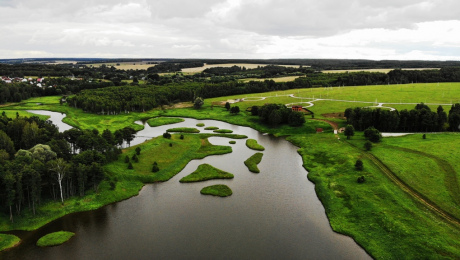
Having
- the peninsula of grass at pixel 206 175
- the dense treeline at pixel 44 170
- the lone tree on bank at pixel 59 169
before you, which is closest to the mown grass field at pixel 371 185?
the dense treeline at pixel 44 170

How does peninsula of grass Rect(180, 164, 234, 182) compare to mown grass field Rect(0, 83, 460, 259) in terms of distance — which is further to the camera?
peninsula of grass Rect(180, 164, 234, 182)

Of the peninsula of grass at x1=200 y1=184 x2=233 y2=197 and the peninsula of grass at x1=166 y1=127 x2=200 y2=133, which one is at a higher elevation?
the peninsula of grass at x1=166 y1=127 x2=200 y2=133

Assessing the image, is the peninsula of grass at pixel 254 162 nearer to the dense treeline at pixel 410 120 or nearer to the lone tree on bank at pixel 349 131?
the lone tree on bank at pixel 349 131

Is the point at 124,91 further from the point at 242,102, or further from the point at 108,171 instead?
the point at 108,171

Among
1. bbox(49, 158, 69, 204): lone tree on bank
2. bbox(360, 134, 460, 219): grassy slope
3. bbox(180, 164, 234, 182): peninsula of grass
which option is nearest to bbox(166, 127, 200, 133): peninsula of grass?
bbox(180, 164, 234, 182): peninsula of grass

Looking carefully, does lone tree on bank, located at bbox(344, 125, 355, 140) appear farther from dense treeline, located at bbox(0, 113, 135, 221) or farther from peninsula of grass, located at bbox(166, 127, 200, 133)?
dense treeline, located at bbox(0, 113, 135, 221)

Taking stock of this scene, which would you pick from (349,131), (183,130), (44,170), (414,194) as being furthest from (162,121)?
(414,194)
